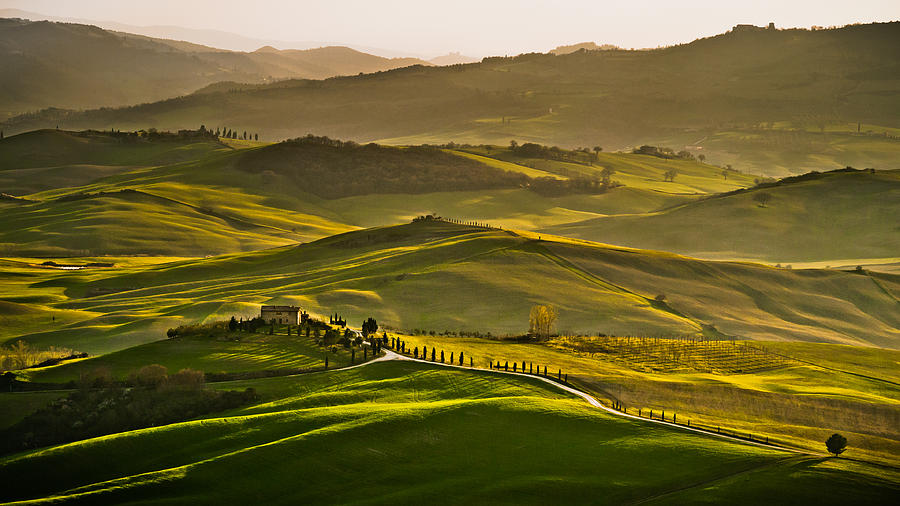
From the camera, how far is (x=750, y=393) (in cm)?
8819

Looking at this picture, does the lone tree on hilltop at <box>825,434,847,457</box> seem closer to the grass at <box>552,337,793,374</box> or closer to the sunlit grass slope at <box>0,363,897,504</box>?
the sunlit grass slope at <box>0,363,897,504</box>

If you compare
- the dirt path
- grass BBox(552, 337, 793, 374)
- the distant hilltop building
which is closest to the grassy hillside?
grass BBox(552, 337, 793, 374)

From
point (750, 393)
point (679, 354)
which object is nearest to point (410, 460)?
point (750, 393)

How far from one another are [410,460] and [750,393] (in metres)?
40.5

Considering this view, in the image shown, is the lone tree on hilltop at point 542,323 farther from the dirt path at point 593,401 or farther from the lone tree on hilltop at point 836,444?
the lone tree on hilltop at point 836,444

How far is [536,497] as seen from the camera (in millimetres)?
56375

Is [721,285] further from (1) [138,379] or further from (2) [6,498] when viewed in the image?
(2) [6,498]

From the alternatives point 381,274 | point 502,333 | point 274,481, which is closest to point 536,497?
point 274,481

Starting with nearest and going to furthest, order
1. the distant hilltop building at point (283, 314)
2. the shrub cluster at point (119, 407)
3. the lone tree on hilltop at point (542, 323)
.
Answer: the shrub cluster at point (119, 407) → the distant hilltop building at point (283, 314) → the lone tree on hilltop at point (542, 323)

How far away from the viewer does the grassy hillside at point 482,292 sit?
13650cm

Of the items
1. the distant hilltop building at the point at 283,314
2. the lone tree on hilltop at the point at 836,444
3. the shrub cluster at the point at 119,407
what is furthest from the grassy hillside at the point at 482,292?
the lone tree on hilltop at the point at 836,444

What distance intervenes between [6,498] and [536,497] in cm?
3547

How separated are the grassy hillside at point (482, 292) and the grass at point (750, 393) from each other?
2882 cm

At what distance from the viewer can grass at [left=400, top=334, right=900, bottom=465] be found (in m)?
75.4
